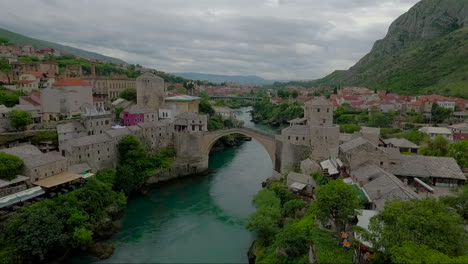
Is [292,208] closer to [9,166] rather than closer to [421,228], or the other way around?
[421,228]

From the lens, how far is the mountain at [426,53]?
7231 cm

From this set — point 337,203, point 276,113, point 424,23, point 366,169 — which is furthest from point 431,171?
point 424,23

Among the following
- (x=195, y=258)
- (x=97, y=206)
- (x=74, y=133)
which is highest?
(x=74, y=133)

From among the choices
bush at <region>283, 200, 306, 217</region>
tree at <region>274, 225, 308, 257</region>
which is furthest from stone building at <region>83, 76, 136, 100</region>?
tree at <region>274, 225, 308, 257</region>

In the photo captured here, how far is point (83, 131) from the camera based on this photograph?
99.7 ft

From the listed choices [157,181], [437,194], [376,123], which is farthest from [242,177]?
[376,123]

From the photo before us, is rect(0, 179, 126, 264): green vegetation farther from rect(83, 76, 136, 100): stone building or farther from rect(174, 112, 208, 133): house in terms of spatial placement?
rect(83, 76, 136, 100): stone building

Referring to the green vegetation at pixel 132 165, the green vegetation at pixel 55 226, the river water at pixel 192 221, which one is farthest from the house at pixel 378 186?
the green vegetation at pixel 132 165

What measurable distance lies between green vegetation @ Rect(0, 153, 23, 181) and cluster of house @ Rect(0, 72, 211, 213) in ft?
1.33

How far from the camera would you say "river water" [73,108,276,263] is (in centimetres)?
1937

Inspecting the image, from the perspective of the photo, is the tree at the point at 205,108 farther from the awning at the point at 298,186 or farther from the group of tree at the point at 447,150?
the group of tree at the point at 447,150

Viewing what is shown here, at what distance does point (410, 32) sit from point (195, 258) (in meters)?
131

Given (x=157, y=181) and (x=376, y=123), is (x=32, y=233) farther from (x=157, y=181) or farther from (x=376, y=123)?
(x=376, y=123)

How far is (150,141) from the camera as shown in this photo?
113ft
